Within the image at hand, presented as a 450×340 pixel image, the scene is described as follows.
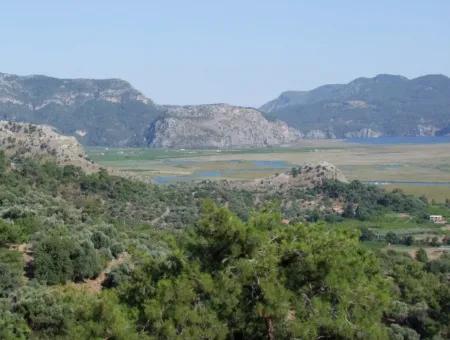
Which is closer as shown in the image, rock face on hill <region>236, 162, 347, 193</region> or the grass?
rock face on hill <region>236, 162, 347, 193</region>

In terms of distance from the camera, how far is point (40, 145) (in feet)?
235

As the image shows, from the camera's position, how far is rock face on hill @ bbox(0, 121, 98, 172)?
68.9 m

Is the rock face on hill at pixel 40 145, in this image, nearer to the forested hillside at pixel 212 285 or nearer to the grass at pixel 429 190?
the forested hillside at pixel 212 285

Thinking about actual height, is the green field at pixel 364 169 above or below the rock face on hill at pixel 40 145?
below

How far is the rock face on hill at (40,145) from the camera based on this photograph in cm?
6894

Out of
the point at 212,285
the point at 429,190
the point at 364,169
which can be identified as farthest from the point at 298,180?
the point at 212,285

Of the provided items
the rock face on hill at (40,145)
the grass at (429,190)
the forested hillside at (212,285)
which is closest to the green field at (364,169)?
the grass at (429,190)

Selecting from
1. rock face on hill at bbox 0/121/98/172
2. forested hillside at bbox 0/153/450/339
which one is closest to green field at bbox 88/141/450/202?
rock face on hill at bbox 0/121/98/172

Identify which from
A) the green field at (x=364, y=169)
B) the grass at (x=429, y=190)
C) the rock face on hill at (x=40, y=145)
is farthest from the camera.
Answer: the green field at (x=364, y=169)

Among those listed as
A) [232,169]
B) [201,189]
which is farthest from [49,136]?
[232,169]

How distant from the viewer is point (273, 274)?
548 inches

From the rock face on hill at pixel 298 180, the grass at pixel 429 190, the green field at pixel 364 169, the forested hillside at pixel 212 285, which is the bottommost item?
the grass at pixel 429 190

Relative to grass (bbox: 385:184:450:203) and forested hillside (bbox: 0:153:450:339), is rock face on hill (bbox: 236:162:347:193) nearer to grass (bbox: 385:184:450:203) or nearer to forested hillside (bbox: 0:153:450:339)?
grass (bbox: 385:184:450:203)

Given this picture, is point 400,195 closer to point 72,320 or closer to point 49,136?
point 49,136
